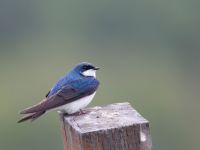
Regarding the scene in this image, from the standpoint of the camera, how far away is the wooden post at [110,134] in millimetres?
3451

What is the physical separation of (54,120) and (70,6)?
1147 cm

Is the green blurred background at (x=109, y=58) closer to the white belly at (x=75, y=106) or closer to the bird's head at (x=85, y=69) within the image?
the bird's head at (x=85, y=69)

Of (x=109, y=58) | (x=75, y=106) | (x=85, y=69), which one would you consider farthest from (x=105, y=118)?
(x=109, y=58)

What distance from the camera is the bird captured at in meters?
4.46

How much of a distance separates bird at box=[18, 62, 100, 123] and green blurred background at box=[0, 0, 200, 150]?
7.85 metres

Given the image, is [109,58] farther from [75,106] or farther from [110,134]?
[110,134]

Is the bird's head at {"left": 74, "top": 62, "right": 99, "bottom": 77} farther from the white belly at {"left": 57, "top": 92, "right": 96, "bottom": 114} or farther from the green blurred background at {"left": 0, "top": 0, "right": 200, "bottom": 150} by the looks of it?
the green blurred background at {"left": 0, "top": 0, "right": 200, "bottom": 150}

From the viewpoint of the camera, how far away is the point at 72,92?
4.65 meters

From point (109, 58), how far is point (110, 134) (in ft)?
59.9

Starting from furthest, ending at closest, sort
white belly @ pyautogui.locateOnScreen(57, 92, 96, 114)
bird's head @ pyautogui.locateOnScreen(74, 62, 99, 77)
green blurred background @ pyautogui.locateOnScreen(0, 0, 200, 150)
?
green blurred background @ pyautogui.locateOnScreen(0, 0, 200, 150), bird's head @ pyautogui.locateOnScreen(74, 62, 99, 77), white belly @ pyautogui.locateOnScreen(57, 92, 96, 114)

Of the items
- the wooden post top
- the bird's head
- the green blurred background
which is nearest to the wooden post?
the wooden post top

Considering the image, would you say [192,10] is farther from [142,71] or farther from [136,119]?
[136,119]

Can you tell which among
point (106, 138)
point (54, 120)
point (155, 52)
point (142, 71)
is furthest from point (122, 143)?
point (155, 52)

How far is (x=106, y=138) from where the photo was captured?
3.45 m
